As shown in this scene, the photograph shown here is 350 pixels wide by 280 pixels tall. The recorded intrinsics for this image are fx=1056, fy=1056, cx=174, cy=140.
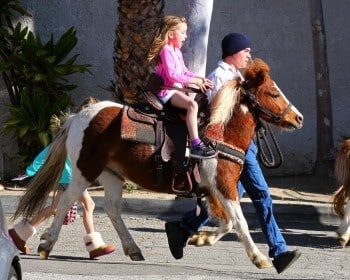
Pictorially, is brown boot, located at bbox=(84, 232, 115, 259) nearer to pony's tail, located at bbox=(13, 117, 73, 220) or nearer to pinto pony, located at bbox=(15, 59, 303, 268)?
pinto pony, located at bbox=(15, 59, 303, 268)

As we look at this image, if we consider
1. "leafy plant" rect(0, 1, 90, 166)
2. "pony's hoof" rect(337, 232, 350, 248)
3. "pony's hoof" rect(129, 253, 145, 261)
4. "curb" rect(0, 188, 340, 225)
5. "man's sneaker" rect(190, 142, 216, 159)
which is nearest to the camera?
"man's sneaker" rect(190, 142, 216, 159)

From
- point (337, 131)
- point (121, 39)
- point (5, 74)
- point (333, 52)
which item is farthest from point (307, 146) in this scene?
point (5, 74)

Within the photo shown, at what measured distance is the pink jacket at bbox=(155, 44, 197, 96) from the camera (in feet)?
29.5

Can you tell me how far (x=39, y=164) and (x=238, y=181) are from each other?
2026 millimetres

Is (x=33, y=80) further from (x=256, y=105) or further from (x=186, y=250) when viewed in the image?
(x=256, y=105)

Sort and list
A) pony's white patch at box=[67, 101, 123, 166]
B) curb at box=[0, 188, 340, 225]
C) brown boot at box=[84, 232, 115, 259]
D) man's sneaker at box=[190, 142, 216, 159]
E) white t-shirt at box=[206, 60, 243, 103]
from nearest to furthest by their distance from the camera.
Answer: man's sneaker at box=[190, 142, 216, 159]
white t-shirt at box=[206, 60, 243, 103]
pony's white patch at box=[67, 101, 123, 166]
brown boot at box=[84, 232, 115, 259]
curb at box=[0, 188, 340, 225]

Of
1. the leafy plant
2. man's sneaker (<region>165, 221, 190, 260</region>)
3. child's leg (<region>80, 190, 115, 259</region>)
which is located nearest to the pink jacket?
man's sneaker (<region>165, 221, 190, 260</region>)

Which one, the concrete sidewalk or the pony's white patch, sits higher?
the pony's white patch

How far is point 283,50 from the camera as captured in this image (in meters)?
14.7

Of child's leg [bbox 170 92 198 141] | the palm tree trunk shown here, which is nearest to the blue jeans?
child's leg [bbox 170 92 198 141]

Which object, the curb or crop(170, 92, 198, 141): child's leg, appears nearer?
crop(170, 92, 198, 141): child's leg

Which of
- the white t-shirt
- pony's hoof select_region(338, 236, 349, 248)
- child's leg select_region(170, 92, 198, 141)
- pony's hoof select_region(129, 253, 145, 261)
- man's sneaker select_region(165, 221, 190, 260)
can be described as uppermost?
the white t-shirt

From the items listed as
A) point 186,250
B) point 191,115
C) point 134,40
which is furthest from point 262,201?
point 134,40

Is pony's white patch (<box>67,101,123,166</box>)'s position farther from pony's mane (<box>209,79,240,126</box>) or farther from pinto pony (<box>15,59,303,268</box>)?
pony's mane (<box>209,79,240,126</box>)
